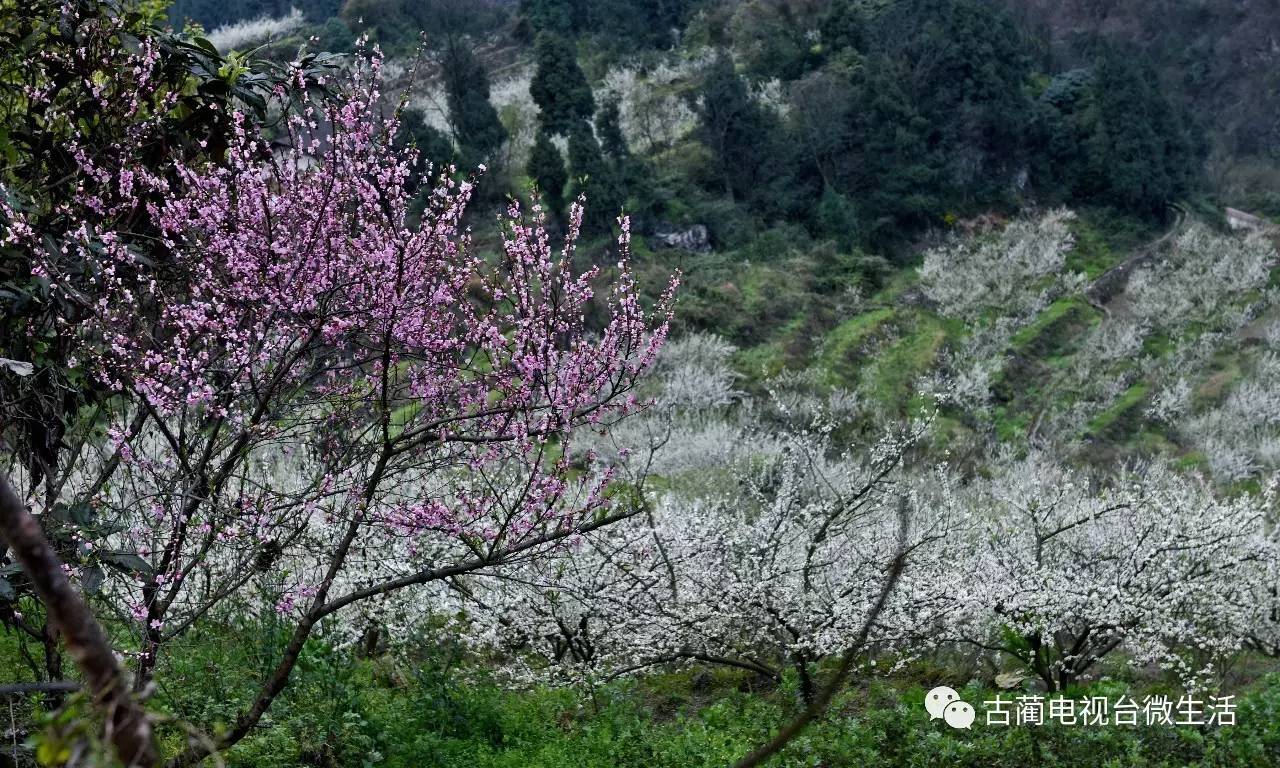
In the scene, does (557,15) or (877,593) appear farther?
(557,15)

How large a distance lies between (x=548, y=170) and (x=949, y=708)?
2396 cm

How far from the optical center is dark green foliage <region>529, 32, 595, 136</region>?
32062mm

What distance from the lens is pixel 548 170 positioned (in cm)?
2934

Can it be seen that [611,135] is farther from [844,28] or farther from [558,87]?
[844,28]

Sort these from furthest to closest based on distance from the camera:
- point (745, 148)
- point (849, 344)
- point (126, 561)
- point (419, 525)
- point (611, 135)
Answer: point (745, 148)
point (611, 135)
point (849, 344)
point (419, 525)
point (126, 561)

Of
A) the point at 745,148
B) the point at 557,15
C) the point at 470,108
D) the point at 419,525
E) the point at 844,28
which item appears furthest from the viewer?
the point at 557,15

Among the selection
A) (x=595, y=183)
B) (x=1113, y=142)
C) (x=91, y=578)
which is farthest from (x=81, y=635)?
(x=1113, y=142)

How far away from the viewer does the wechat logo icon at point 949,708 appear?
22.7 ft

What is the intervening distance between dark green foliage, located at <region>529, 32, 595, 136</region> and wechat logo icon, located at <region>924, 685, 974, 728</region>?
26.6 m

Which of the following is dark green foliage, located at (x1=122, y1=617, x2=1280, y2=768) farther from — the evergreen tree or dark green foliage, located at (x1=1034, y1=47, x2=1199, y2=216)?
dark green foliage, located at (x1=1034, y1=47, x2=1199, y2=216)

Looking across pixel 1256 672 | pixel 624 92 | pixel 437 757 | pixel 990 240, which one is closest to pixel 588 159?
pixel 624 92

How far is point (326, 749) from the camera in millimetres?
6008

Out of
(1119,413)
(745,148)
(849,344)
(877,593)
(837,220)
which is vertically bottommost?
(1119,413)

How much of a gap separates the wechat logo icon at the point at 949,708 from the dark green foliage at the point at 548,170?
23375 mm
